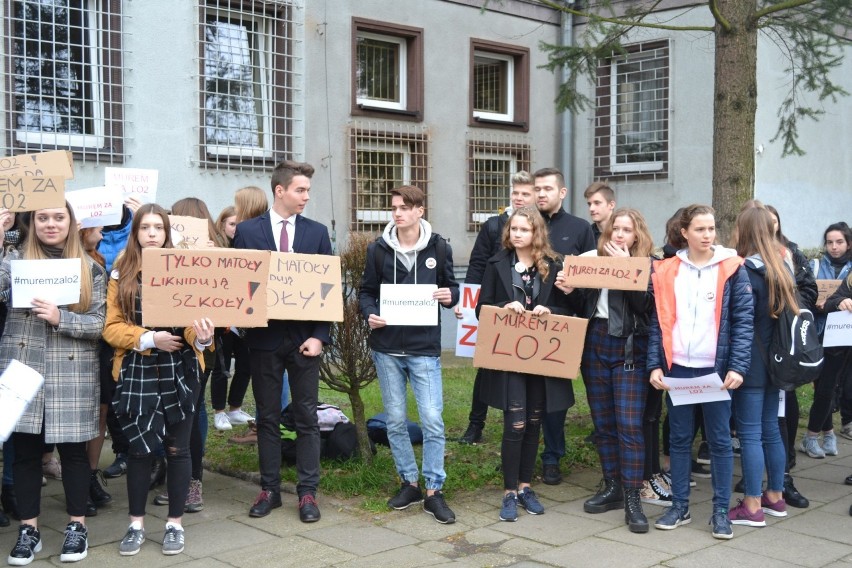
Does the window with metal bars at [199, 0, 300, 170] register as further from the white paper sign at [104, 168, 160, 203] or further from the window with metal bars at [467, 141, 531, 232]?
the white paper sign at [104, 168, 160, 203]

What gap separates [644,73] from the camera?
13.8 metres

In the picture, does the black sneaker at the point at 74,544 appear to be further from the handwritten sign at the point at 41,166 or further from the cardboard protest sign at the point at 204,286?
the handwritten sign at the point at 41,166

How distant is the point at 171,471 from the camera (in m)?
5.39

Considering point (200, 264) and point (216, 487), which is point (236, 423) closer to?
point (216, 487)

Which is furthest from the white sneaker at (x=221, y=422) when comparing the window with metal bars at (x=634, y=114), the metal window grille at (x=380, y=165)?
the window with metal bars at (x=634, y=114)

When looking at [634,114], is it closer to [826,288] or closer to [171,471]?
[826,288]

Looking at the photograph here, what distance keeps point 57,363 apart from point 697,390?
3.56 metres

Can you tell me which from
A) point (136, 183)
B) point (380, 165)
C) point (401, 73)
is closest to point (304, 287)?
point (136, 183)

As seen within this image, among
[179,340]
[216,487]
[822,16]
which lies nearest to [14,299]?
[179,340]

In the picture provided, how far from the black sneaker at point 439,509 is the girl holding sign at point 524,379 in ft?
1.08

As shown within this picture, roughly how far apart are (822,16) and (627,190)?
5412 millimetres

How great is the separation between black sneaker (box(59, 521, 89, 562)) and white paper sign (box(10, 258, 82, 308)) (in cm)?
121

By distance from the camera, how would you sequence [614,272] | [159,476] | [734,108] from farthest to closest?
[734,108]
[159,476]
[614,272]

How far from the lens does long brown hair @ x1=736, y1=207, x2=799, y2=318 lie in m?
5.67
